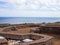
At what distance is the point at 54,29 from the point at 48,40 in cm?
346

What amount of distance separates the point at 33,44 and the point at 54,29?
4.57 metres

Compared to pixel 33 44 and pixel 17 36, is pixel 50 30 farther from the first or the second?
pixel 33 44

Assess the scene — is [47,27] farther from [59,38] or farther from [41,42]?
[41,42]

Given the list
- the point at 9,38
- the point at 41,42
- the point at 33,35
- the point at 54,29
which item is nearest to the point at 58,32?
the point at 54,29

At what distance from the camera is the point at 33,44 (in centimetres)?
659

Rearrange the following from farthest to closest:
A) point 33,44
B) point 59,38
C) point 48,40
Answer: point 59,38 < point 48,40 < point 33,44

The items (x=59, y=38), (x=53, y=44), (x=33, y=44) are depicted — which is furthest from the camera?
(x=59, y=38)

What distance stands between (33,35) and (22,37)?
0.58 meters

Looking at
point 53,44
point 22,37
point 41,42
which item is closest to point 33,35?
point 22,37

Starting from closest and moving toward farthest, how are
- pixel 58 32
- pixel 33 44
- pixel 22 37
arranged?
pixel 33 44 < pixel 22 37 < pixel 58 32

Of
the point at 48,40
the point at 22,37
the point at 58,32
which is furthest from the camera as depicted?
the point at 58,32

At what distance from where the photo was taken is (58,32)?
10812 millimetres

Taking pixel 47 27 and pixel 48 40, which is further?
pixel 47 27

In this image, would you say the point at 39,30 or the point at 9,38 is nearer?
the point at 9,38
